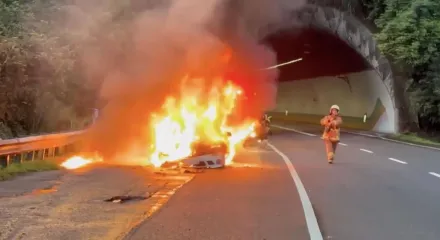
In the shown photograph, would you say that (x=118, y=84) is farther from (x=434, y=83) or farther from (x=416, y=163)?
(x=434, y=83)

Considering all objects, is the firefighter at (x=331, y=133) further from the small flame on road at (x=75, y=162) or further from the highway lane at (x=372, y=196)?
the small flame on road at (x=75, y=162)

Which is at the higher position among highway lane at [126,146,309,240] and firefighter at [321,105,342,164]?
firefighter at [321,105,342,164]

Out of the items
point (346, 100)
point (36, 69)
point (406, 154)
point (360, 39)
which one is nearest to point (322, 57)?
point (346, 100)

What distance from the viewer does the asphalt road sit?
735 cm

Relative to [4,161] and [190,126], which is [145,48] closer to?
[190,126]

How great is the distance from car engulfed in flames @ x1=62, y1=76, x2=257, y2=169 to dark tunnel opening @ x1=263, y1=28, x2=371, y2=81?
17.1 m

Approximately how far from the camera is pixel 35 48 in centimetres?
1566

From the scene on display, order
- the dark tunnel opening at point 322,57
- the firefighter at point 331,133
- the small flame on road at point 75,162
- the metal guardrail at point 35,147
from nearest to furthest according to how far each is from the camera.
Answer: the metal guardrail at point 35,147, the small flame on road at point 75,162, the firefighter at point 331,133, the dark tunnel opening at point 322,57

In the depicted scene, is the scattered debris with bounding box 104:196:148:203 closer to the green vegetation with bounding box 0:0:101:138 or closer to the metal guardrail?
the metal guardrail

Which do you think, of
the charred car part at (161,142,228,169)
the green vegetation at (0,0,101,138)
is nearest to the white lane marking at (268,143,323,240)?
the charred car part at (161,142,228,169)

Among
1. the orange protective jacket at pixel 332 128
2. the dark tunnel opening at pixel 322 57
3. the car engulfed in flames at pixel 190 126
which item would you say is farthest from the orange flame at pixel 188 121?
the dark tunnel opening at pixel 322 57

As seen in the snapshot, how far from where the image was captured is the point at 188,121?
15055 mm

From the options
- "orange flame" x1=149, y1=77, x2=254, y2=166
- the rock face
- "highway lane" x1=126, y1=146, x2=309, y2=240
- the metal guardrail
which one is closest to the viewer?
"highway lane" x1=126, y1=146, x2=309, y2=240

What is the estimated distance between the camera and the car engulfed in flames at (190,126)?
14797 mm
